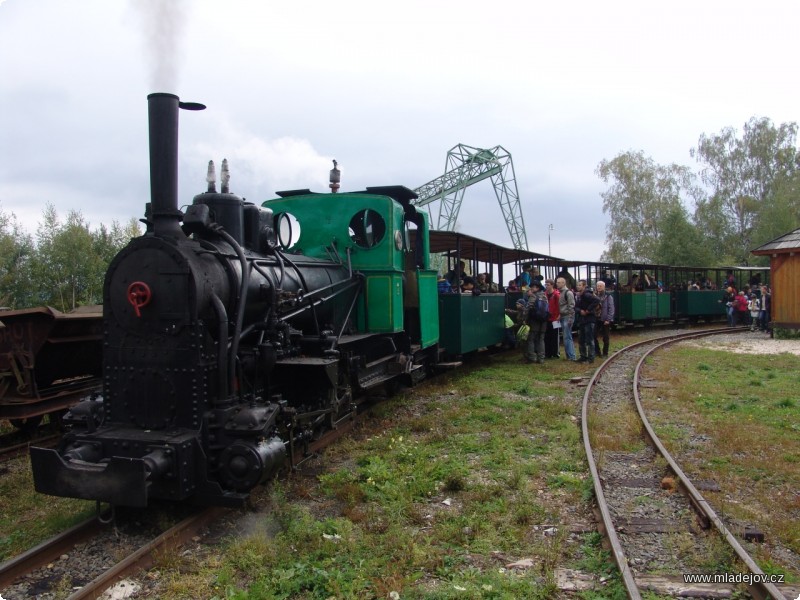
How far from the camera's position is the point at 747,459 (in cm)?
624

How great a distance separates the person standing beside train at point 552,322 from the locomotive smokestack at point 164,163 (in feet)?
31.1

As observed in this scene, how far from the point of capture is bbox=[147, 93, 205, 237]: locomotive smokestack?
4.64m

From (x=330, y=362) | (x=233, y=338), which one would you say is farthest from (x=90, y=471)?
(x=330, y=362)

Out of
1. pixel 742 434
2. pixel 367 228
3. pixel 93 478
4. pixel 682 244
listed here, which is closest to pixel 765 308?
pixel 742 434

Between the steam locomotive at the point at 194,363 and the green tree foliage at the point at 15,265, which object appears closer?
the steam locomotive at the point at 194,363

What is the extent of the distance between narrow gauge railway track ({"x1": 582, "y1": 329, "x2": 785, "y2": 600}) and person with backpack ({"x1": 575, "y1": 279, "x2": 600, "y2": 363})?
4922 millimetres

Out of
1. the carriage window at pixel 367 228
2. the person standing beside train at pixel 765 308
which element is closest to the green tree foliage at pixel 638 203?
the person standing beside train at pixel 765 308

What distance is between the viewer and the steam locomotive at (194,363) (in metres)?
4.40

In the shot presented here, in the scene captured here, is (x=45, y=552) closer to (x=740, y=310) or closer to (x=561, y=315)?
(x=561, y=315)

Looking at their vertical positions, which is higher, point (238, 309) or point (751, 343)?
point (238, 309)

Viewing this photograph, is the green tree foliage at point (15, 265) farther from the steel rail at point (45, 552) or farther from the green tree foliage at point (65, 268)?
the steel rail at point (45, 552)

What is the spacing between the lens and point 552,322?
44.9 ft

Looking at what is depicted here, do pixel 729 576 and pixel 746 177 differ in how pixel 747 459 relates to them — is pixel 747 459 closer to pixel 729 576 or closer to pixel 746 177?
pixel 729 576

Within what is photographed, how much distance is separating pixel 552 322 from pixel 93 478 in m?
10.9
